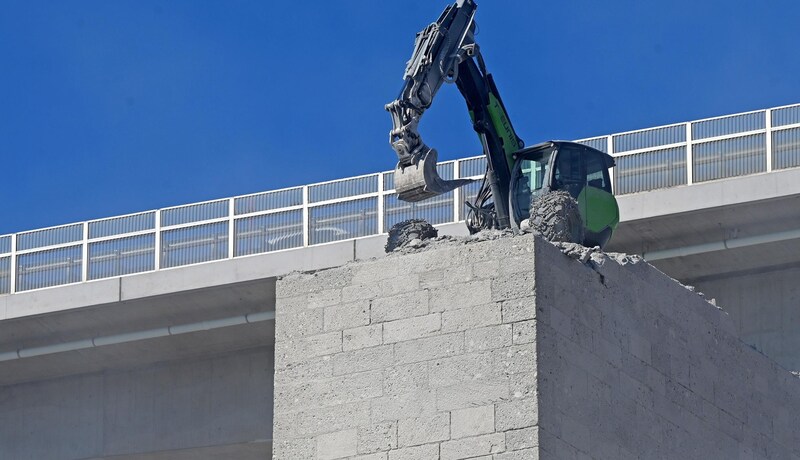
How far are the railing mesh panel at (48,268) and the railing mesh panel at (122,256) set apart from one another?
0.34m

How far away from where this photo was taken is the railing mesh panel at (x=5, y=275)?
39688mm

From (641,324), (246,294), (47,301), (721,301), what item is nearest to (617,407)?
(641,324)

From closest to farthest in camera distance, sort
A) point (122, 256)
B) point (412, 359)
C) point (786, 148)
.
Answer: point (412, 359) < point (786, 148) < point (122, 256)

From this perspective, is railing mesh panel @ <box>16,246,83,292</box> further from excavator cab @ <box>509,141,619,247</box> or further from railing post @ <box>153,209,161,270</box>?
excavator cab @ <box>509,141,619,247</box>

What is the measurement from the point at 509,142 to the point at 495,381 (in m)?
10.0

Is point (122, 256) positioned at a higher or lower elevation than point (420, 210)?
lower

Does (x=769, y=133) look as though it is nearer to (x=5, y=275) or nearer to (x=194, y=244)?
(x=194, y=244)

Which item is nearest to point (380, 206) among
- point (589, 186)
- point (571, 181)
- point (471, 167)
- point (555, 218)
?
point (471, 167)

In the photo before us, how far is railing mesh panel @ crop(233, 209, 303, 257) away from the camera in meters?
37.3

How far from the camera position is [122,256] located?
38688mm

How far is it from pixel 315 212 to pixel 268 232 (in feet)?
3.24

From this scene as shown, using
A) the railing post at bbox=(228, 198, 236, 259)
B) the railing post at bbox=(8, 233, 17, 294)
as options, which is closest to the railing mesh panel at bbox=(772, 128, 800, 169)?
the railing post at bbox=(228, 198, 236, 259)

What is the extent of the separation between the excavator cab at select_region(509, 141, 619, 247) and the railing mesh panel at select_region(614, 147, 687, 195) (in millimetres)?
5105

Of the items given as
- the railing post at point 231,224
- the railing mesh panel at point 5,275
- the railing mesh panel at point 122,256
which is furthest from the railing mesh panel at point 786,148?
the railing mesh panel at point 5,275
